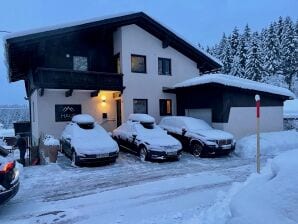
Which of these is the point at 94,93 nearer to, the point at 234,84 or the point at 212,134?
the point at 212,134

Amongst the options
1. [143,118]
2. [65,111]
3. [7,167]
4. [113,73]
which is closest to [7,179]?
[7,167]

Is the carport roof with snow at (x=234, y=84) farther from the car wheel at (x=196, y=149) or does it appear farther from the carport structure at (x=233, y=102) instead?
the car wheel at (x=196, y=149)

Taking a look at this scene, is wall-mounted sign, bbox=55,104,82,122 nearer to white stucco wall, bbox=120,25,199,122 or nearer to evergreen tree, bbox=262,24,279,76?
white stucco wall, bbox=120,25,199,122

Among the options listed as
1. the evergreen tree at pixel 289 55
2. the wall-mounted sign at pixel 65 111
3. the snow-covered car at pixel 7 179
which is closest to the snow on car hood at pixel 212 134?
the wall-mounted sign at pixel 65 111

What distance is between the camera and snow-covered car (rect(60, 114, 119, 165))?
11.9 metres

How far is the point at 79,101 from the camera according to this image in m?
18.6

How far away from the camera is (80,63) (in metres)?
19.2

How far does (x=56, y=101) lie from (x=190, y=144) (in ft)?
26.3

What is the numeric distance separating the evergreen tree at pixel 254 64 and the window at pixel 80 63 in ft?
133

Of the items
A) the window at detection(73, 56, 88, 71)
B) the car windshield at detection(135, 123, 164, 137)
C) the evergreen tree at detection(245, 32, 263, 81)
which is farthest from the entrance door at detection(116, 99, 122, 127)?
the evergreen tree at detection(245, 32, 263, 81)

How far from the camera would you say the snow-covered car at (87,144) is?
11.9m

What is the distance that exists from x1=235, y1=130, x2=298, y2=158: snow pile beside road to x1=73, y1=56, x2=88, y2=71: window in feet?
33.5

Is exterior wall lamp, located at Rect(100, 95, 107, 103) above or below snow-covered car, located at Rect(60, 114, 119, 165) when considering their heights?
above

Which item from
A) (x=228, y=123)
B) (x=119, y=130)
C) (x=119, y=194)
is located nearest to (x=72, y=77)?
(x=119, y=130)
